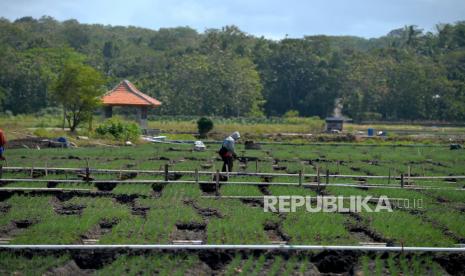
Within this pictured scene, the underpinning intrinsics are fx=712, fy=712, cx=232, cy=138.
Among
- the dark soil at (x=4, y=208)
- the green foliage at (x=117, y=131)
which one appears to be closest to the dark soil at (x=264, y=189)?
the dark soil at (x=4, y=208)

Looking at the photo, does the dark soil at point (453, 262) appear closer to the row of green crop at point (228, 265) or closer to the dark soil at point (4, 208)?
the row of green crop at point (228, 265)

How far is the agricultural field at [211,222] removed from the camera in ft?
28.8

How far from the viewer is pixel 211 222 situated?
11391 mm

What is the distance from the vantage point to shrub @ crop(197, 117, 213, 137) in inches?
1700

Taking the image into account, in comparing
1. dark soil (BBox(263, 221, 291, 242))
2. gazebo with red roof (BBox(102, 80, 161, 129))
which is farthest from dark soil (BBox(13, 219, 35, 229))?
gazebo with red roof (BBox(102, 80, 161, 129))

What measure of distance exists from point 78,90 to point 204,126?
8.19 meters

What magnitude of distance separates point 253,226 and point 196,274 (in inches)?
111

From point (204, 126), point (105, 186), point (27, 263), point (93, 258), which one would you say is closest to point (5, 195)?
point (105, 186)

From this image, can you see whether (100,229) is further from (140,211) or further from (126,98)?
(126,98)

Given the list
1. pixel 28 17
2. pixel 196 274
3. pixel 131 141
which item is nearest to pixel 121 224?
pixel 196 274

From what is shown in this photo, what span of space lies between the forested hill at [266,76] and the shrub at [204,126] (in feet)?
57.3

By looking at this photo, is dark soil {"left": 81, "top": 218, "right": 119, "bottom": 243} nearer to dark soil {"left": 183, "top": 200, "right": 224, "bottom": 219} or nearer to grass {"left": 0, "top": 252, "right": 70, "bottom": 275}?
grass {"left": 0, "top": 252, "right": 70, "bottom": 275}

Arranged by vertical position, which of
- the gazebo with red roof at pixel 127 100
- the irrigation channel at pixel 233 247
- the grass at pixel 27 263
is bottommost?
the grass at pixel 27 263

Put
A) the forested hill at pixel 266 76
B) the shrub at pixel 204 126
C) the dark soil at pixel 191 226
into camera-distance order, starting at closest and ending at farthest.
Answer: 1. the dark soil at pixel 191 226
2. the shrub at pixel 204 126
3. the forested hill at pixel 266 76
